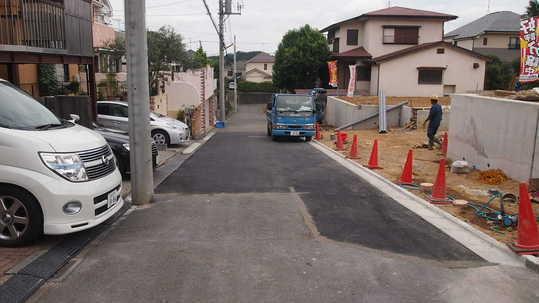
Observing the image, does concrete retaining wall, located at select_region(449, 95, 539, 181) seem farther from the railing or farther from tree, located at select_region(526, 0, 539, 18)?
tree, located at select_region(526, 0, 539, 18)

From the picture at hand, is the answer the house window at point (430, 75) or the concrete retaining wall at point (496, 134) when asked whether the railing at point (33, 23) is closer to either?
the concrete retaining wall at point (496, 134)

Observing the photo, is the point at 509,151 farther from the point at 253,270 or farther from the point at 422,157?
the point at 253,270

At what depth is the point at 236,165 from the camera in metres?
12.8

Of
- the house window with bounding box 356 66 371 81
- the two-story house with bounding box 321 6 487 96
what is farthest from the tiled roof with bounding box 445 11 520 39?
the house window with bounding box 356 66 371 81

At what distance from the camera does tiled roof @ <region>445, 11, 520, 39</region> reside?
4769 cm

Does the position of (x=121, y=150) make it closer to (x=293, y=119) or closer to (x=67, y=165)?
(x=67, y=165)

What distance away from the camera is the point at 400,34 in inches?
1618

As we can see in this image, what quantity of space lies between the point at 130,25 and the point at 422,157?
404 inches

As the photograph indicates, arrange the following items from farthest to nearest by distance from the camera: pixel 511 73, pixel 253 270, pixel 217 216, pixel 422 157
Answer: pixel 511 73 < pixel 422 157 < pixel 217 216 < pixel 253 270

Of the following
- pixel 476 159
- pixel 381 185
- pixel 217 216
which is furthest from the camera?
pixel 476 159

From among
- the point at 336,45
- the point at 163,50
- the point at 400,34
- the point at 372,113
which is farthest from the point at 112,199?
the point at 336,45

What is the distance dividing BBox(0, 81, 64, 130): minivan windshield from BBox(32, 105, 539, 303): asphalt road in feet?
5.52

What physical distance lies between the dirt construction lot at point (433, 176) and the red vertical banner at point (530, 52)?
274cm

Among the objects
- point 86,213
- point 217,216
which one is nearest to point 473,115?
point 217,216
